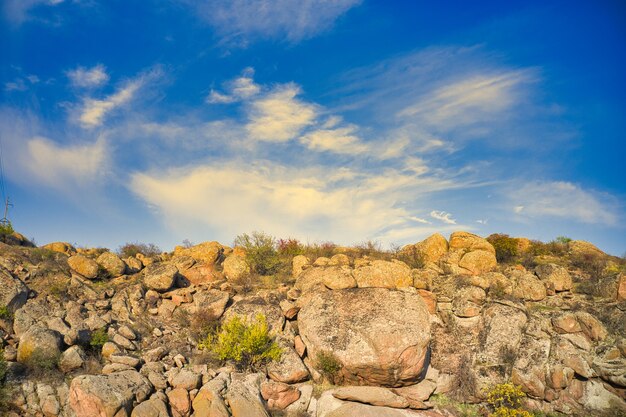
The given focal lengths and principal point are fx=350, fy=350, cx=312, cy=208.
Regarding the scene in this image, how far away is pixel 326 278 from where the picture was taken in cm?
1748

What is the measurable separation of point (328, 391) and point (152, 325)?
880 centimetres

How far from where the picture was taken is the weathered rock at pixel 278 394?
42.3 ft

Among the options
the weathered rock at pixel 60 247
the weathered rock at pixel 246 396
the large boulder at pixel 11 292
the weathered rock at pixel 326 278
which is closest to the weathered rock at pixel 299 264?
the weathered rock at pixel 326 278

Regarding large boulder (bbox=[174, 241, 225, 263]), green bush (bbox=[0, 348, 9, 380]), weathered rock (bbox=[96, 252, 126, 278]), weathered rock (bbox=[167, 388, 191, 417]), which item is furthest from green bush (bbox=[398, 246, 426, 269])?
green bush (bbox=[0, 348, 9, 380])

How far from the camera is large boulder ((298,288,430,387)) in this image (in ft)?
44.3

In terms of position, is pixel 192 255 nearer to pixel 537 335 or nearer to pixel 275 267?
pixel 275 267

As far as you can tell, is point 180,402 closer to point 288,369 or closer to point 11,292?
point 288,369

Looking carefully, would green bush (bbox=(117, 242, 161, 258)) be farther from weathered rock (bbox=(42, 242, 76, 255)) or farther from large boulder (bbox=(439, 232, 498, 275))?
large boulder (bbox=(439, 232, 498, 275))

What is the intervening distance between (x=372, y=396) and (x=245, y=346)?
525 centimetres

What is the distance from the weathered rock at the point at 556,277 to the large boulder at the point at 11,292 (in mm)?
25327

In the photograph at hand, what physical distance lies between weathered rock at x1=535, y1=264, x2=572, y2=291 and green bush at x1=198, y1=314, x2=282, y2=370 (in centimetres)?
1406

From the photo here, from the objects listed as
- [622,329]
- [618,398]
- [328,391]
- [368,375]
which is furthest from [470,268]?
[328,391]

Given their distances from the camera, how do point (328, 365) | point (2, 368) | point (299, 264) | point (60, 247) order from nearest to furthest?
point (2, 368) → point (328, 365) → point (299, 264) → point (60, 247)

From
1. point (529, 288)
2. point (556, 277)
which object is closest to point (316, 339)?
point (529, 288)
